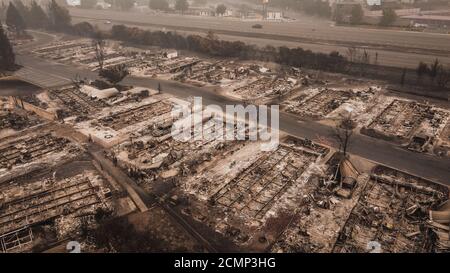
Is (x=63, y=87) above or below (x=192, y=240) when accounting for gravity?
above

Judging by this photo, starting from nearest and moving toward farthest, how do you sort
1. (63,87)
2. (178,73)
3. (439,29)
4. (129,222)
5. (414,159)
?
(129,222), (414,159), (63,87), (178,73), (439,29)

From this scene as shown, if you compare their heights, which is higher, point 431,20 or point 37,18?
point 37,18

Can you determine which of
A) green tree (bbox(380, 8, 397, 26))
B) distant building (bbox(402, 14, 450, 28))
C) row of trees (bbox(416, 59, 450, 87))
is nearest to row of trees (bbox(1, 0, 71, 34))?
green tree (bbox(380, 8, 397, 26))

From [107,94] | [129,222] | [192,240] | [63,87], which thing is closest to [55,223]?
[129,222]

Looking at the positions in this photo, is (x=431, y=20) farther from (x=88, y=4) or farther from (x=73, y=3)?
(x=73, y=3)

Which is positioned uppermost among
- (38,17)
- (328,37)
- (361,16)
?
(38,17)

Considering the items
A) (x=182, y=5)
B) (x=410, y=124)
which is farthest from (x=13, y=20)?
(x=410, y=124)

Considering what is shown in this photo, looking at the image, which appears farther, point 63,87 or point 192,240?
point 63,87

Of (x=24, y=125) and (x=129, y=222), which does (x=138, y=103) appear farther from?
(x=129, y=222)
